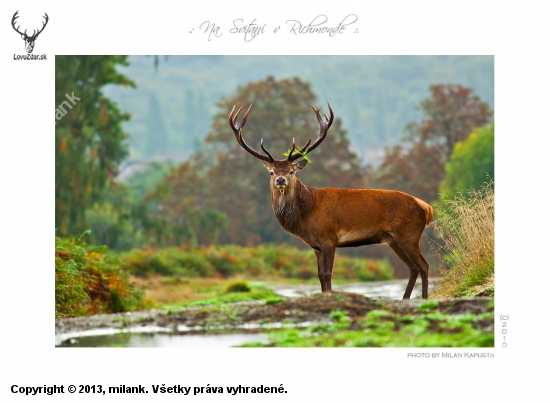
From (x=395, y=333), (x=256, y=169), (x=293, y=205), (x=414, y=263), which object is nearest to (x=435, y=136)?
(x=256, y=169)

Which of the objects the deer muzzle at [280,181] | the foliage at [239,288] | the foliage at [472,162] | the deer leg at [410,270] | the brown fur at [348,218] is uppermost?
Answer: the foliage at [472,162]

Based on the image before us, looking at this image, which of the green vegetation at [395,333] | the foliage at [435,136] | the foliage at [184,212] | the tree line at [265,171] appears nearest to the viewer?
the green vegetation at [395,333]

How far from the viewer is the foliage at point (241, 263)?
A: 1133 inches

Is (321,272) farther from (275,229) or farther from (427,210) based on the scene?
(275,229)

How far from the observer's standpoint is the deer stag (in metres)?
12.3

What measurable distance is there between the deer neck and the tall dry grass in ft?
7.88

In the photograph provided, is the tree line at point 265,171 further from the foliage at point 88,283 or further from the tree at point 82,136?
the foliage at point 88,283

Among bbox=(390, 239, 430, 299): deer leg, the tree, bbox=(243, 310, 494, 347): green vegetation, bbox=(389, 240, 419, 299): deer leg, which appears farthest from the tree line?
bbox=(243, 310, 494, 347): green vegetation

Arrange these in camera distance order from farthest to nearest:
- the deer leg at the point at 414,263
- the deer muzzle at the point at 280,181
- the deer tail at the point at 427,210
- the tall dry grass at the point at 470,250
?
the tall dry grass at the point at 470,250
the deer tail at the point at 427,210
the deer leg at the point at 414,263
the deer muzzle at the point at 280,181

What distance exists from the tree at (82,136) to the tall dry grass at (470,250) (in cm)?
1545

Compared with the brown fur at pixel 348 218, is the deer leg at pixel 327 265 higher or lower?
lower

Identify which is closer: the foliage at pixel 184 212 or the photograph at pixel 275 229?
the photograph at pixel 275 229
